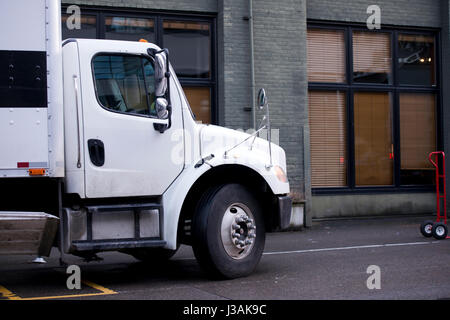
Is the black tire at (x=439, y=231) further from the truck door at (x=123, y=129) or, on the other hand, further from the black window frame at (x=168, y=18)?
the truck door at (x=123, y=129)

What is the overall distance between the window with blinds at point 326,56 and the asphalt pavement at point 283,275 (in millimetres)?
4687

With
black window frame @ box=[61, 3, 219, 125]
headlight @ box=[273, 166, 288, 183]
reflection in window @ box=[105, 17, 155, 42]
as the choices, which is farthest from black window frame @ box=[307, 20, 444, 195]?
headlight @ box=[273, 166, 288, 183]

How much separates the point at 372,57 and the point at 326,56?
47.9 inches

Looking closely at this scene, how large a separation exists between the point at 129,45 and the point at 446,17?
10633mm

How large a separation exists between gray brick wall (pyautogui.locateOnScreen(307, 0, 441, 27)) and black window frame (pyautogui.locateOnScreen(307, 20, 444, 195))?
165mm

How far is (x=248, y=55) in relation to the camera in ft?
46.2

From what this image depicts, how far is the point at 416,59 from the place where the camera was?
1638 centimetres

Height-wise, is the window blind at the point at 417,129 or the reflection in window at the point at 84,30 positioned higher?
the reflection in window at the point at 84,30

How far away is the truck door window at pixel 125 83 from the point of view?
7652 millimetres

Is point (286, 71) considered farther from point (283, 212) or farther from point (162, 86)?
point (162, 86)
